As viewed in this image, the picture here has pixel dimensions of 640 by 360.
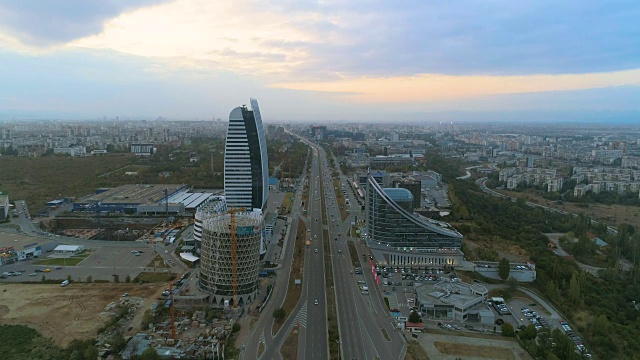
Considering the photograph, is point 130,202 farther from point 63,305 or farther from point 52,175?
point 52,175

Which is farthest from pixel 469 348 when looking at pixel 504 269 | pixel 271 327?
pixel 504 269

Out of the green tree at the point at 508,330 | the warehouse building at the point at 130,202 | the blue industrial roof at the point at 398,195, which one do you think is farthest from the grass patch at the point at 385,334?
the warehouse building at the point at 130,202

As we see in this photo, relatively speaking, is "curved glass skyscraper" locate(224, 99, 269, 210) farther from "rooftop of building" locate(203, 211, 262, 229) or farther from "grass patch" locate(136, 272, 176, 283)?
"grass patch" locate(136, 272, 176, 283)

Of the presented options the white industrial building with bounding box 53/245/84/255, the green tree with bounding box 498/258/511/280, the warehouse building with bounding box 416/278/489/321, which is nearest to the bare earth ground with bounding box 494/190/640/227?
the green tree with bounding box 498/258/511/280

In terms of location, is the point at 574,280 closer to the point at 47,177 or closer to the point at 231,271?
the point at 231,271

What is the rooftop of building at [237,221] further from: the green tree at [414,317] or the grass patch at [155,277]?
the green tree at [414,317]
